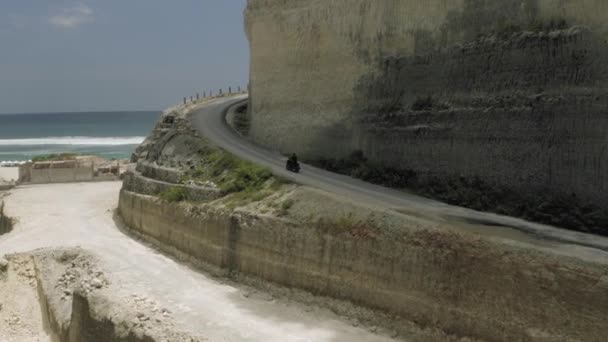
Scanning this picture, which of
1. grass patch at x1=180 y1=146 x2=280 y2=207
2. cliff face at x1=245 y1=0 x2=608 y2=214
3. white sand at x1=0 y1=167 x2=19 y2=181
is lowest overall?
white sand at x1=0 y1=167 x2=19 y2=181

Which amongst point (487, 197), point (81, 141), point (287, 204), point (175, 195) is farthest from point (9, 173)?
point (81, 141)

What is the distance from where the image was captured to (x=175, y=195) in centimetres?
2578

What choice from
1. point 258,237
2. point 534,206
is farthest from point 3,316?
point 534,206

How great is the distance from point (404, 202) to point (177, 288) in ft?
27.0

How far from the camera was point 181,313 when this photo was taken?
735 inches

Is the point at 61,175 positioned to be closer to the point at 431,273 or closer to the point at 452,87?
the point at 452,87

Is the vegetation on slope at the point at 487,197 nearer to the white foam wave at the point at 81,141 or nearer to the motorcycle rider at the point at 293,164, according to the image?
the motorcycle rider at the point at 293,164

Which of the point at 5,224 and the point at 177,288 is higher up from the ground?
the point at 177,288

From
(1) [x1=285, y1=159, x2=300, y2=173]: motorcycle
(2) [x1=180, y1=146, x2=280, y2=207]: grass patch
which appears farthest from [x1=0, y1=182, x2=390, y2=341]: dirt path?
(1) [x1=285, y1=159, x2=300, y2=173]: motorcycle

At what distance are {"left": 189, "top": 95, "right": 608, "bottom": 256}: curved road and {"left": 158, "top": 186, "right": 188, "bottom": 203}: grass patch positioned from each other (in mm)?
3354

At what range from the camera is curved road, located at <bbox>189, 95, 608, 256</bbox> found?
15.3 m

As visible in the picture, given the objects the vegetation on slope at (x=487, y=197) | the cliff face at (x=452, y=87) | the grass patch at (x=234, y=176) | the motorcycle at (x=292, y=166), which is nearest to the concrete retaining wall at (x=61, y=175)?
the grass patch at (x=234, y=176)

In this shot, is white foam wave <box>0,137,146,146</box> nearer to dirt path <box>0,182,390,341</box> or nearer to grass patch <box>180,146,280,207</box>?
dirt path <box>0,182,390,341</box>

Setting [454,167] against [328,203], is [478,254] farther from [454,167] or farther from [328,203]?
[454,167]
